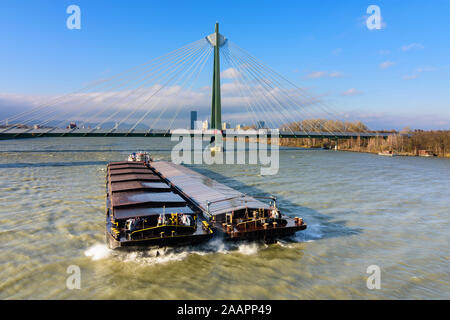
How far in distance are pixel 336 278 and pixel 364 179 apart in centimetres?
2334

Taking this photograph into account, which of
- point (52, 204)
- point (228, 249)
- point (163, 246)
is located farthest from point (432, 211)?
point (52, 204)

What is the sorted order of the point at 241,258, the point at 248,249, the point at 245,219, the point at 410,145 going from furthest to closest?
the point at 410,145, the point at 245,219, the point at 248,249, the point at 241,258

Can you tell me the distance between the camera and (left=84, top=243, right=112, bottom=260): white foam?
1013 cm

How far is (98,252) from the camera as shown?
10.5 metres

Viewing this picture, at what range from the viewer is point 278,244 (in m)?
11.6

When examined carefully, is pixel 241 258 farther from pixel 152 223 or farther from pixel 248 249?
pixel 152 223

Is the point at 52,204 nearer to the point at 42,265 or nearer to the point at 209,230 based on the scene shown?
the point at 42,265

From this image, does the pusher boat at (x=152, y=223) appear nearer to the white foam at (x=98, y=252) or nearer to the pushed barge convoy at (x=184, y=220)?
the pushed barge convoy at (x=184, y=220)

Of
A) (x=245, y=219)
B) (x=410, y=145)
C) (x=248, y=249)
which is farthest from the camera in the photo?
(x=410, y=145)

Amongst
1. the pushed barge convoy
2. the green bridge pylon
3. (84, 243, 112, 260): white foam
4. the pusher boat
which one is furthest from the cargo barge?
the green bridge pylon

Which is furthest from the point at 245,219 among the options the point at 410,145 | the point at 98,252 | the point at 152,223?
the point at 410,145

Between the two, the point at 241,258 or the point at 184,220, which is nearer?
the point at 241,258

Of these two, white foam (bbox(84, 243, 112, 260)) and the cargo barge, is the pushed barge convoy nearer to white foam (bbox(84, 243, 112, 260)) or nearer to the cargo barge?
the cargo barge

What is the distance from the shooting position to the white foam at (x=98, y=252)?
1013 centimetres
